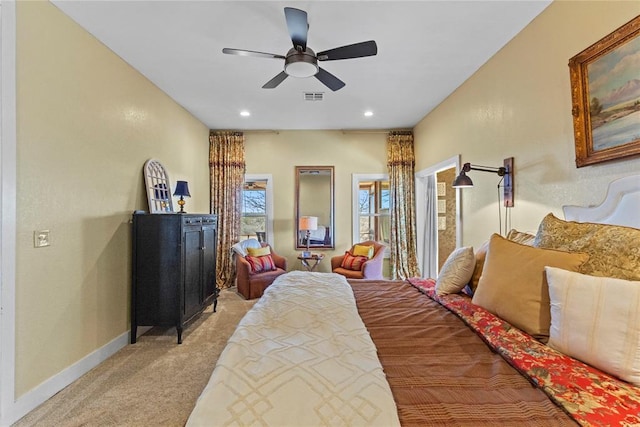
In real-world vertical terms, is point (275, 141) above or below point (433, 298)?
above

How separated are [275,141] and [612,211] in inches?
184

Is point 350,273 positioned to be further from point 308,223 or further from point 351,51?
point 351,51

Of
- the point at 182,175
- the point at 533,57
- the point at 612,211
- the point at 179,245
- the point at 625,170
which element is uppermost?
the point at 533,57

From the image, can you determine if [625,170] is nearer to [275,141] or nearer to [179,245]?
[179,245]

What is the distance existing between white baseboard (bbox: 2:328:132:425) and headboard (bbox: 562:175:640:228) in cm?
372

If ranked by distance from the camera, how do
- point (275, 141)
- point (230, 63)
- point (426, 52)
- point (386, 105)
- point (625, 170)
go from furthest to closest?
point (275, 141)
point (386, 105)
point (230, 63)
point (426, 52)
point (625, 170)

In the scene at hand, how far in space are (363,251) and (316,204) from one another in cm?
130

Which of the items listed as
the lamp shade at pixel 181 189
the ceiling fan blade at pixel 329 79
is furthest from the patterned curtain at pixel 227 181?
the ceiling fan blade at pixel 329 79

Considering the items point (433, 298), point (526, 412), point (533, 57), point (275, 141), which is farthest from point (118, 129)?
A: point (533, 57)

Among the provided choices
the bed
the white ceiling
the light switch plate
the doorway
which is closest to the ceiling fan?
the white ceiling

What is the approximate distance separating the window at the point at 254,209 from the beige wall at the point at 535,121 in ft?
11.3

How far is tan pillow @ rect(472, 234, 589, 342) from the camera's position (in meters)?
1.32

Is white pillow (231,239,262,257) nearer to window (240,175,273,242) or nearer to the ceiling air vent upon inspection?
window (240,175,273,242)

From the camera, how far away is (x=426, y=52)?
2.74 meters
